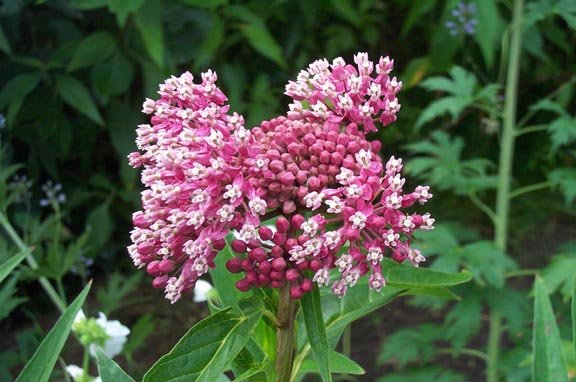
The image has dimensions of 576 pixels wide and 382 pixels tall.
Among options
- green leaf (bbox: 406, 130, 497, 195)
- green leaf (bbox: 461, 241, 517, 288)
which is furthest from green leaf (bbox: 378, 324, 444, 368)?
green leaf (bbox: 406, 130, 497, 195)

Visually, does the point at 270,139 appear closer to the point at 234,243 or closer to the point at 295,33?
the point at 234,243

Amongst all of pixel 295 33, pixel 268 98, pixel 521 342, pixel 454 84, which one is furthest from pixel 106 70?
pixel 521 342

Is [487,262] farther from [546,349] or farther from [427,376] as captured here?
[546,349]

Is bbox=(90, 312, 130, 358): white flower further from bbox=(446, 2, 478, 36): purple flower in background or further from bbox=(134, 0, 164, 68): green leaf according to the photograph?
bbox=(446, 2, 478, 36): purple flower in background

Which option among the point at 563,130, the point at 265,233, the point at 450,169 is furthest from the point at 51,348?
the point at 563,130

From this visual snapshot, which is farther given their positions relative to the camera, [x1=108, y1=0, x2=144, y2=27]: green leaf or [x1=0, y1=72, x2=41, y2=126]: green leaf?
[x1=0, y1=72, x2=41, y2=126]: green leaf

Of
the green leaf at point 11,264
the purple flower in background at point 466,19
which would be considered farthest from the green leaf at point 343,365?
the purple flower in background at point 466,19
